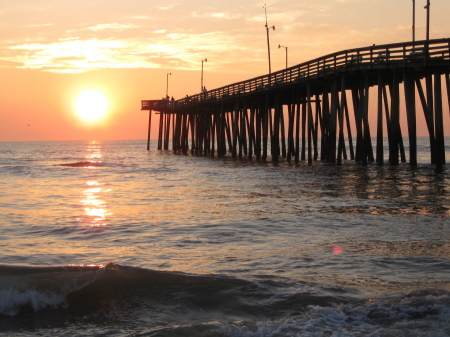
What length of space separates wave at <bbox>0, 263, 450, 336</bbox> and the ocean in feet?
0.06

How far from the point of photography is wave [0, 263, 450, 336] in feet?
19.9

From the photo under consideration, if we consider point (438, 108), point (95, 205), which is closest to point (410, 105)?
point (438, 108)

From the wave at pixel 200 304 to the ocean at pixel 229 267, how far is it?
0.06ft

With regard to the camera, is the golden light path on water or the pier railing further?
the pier railing

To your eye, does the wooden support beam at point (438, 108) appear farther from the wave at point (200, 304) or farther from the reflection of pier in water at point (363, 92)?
the wave at point (200, 304)

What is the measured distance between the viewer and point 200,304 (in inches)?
273

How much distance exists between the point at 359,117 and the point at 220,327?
23.5 metres

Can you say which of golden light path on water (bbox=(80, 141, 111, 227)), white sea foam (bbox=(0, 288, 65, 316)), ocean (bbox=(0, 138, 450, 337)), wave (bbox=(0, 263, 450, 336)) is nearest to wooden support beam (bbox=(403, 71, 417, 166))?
ocean (bbox=(0, 138, 450, 337))

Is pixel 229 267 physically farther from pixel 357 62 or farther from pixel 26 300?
pixel 357 62

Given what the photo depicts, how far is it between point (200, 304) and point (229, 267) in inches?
59.0

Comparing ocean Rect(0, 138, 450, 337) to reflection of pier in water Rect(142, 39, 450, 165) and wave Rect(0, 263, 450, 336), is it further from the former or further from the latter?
reflection of pier in water Rect(142, 39, 450, 165)

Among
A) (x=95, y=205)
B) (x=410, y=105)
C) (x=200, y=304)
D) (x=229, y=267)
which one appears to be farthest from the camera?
(x=410, y=105)

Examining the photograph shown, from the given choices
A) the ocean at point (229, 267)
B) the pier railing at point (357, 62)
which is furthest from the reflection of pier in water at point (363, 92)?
the ocean at point (229, 267)

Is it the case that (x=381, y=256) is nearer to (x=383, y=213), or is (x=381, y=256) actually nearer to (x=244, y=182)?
(x=383, y=213)
